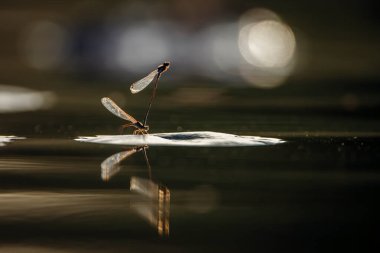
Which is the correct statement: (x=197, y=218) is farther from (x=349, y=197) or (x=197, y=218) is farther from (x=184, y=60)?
(x=184, y=60)

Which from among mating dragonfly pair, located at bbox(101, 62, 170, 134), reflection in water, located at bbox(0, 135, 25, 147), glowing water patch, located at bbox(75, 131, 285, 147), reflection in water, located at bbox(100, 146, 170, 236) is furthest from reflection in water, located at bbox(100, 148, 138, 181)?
reflection in water, located at bbox(0, 135, 25, 147)

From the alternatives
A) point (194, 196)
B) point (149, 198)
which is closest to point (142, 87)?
point (194, 196)

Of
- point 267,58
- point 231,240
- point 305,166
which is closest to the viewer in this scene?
point 231,240

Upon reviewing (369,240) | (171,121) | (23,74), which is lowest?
Result: (369,240)

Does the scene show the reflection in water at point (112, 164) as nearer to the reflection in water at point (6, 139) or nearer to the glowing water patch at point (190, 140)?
the glowing water patch at point (190, 140)

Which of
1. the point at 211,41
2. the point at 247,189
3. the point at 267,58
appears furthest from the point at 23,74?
the point at 247,189

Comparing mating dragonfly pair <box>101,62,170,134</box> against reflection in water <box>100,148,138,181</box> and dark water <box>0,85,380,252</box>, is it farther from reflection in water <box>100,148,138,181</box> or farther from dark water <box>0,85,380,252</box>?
reflection in water <box>100,148,138,181</box>
